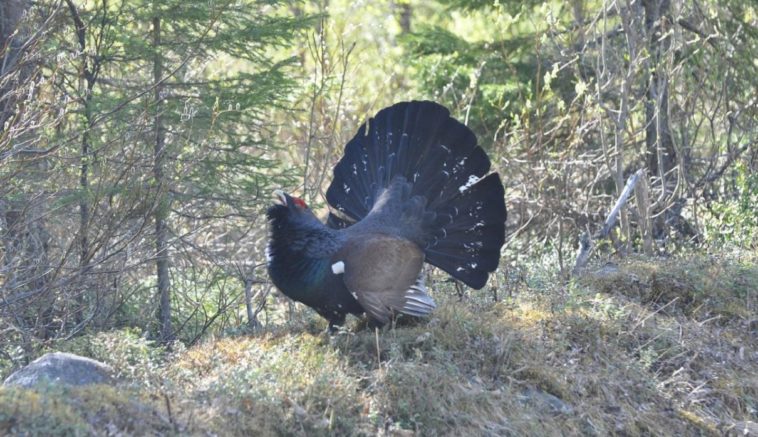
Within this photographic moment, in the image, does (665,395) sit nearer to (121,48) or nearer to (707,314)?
(707,314)

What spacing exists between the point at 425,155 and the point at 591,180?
4.93m

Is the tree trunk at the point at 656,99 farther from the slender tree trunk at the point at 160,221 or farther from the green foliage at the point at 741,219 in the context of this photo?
the slender tree trunk at the point at 160,221

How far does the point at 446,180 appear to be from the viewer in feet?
27.1

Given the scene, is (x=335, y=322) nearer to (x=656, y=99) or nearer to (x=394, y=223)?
(x=394, y=223)

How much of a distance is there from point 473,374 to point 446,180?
219 centimetres

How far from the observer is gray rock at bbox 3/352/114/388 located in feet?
18.0

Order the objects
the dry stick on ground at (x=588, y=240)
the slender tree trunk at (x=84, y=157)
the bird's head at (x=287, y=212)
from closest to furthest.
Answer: the bird's head at (x=287, y=212) → the slender tree trunk at (x=84, y=157) → the dry stick on ground at (x=588, y=240)

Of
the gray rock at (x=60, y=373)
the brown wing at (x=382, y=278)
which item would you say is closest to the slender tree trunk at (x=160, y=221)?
the brown wing at (x=382, y=278)

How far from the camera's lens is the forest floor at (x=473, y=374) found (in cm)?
→ 553

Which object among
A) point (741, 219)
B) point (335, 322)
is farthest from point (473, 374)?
point (741, 219)

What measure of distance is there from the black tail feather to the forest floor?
1.43 ft

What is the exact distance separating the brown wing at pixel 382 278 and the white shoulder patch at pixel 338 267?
0.08 feet

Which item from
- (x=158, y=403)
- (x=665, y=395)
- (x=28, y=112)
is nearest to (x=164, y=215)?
(x=28, y=112)

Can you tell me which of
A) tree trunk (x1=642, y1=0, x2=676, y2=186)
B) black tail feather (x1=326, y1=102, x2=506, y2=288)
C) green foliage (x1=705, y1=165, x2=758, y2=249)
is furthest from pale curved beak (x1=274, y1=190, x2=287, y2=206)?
green foliage (x1=705, y1=165, x2=758, y2=249)
